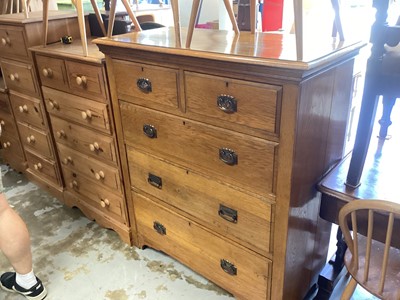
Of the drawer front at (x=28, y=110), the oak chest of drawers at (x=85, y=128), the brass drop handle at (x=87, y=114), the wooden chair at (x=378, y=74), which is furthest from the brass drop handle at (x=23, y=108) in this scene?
the wooden chair at (x=378, y=74)

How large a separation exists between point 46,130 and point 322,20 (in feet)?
6.34

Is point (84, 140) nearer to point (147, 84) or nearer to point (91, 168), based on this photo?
point (91, 168)

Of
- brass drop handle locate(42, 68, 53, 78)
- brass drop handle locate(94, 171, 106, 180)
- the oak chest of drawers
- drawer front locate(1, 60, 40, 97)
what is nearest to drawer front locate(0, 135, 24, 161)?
drawer front locate(1, 60, 40, 97)

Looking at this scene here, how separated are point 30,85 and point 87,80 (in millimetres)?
598

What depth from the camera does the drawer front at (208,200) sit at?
1.29m

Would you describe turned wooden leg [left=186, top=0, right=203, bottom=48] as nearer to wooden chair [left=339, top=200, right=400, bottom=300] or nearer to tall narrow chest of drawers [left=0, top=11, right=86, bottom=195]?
wooden chair [left=339, top=200, right=400, bottom=300]

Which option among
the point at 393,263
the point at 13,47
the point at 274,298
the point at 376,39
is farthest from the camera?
the point at 13,47

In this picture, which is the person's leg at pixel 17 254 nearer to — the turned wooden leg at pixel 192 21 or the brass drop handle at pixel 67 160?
the brass drop handle at pixel 67 160

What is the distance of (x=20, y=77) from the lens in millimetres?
2102

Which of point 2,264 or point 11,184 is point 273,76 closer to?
point 2,264

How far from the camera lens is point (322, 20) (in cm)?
247

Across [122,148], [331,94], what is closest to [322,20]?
[331,94]

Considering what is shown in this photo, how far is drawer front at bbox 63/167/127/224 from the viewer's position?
1891mm

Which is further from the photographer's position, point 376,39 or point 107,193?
point 107,193
